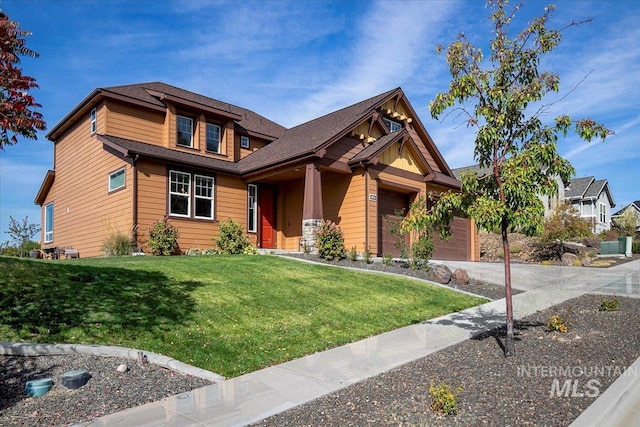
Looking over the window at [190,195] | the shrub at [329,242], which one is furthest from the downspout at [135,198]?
the shrub at [329,242]

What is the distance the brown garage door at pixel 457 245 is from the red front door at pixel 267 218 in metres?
7.29

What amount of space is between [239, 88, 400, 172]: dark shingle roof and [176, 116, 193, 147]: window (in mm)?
2316

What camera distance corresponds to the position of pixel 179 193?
16859 mm

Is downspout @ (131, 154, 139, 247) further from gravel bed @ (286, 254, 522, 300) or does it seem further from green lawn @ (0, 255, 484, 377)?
gravel bed @ (286, 254, 522, 300)

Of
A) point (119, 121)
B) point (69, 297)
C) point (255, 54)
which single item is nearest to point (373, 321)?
point (69, 297)

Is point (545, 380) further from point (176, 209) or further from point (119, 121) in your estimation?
point (119, 121)

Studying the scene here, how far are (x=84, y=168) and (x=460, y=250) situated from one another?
17.4 metres

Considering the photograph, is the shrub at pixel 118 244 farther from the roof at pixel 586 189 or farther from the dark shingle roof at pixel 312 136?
the roof at pixel 586 189

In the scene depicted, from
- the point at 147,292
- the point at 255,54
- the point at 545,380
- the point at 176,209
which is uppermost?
the point at 255,54

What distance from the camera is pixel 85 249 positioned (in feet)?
61.4

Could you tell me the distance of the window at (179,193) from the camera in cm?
1667

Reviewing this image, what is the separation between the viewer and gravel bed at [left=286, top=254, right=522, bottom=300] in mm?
12734

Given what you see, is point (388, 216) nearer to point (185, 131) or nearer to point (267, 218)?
point (267, 218)

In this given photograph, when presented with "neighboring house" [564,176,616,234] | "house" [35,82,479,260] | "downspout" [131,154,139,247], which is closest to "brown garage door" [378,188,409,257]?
"house" [35,82,479,260]
